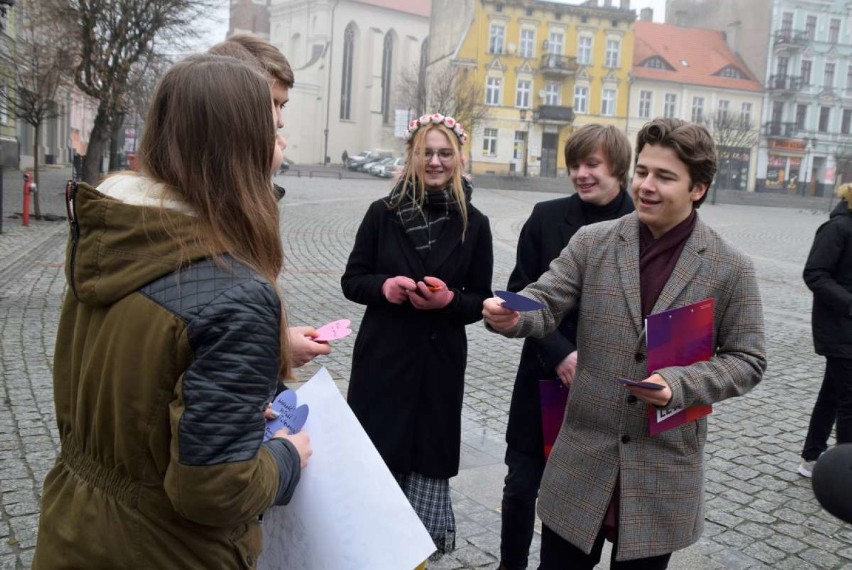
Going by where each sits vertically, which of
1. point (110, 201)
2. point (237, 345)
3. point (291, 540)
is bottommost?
point (291, 540)

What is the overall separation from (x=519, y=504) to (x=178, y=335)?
2.12 m

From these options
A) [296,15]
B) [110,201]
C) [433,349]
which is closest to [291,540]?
[110,201]

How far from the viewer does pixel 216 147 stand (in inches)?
61.9

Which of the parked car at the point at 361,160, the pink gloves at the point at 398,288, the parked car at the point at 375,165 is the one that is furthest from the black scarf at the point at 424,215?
the parked car at the point at 361,160

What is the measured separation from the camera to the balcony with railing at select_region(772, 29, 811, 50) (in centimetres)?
6034

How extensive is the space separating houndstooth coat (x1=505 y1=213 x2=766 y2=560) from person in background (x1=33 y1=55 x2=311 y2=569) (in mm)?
1131

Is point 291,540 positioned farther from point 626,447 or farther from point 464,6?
point 464,6

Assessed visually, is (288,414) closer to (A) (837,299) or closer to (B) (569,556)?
(B) (569,556)

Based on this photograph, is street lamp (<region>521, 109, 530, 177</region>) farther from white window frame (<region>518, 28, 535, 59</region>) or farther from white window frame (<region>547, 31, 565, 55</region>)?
→ white window frame (<region>547, 31, 565, 55</region>)

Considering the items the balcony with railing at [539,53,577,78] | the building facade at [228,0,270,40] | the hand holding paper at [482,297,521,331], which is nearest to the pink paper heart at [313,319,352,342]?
the hand holding paper at [482,297,521,331]

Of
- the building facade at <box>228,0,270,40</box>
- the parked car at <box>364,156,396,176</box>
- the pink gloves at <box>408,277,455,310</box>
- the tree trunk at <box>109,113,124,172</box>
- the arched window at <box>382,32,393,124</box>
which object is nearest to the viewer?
the pink gloves at <box>408,277,455,310</box>

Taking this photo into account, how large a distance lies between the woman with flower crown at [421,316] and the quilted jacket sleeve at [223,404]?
1667 mm

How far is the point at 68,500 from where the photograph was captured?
1.66 meters

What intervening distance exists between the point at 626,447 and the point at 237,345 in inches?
53.6
